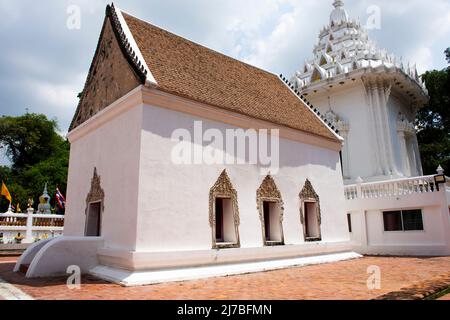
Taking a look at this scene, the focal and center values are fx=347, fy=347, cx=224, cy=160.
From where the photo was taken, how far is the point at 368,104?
1806 cm

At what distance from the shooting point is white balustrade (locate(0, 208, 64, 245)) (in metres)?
14.5

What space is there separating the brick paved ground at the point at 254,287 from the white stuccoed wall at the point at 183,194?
1094 mm

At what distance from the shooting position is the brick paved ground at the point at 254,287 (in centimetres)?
570

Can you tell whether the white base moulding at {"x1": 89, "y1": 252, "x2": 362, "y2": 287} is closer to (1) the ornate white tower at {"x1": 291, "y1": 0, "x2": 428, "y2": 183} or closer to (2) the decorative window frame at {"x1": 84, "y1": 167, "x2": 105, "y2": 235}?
(2) the decorative window frame at {"x1": 84, "y1": 167, "x2": 105, "y2": 235}

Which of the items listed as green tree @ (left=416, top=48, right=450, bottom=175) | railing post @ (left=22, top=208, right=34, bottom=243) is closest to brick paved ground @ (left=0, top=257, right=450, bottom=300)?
railing post @ (left=22, top=208, right=34, bottom=243)

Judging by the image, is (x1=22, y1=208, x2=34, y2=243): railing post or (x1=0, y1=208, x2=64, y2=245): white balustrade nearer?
(x1=0, y1=208, x2=64, y2=245): white balustrade

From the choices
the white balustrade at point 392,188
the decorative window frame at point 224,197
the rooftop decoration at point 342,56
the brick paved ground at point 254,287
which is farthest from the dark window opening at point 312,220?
the rooftop decoration at point 342,56

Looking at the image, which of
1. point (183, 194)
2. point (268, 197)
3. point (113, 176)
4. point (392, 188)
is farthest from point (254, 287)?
point (392, 188)

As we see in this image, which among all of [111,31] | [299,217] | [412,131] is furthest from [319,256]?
[412,131]

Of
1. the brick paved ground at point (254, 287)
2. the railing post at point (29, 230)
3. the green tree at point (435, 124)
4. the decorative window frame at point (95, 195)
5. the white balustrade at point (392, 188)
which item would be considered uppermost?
the green tree at point (435, 124)

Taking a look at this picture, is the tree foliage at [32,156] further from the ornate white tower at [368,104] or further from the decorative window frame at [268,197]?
the decorative window frame at [268,197]

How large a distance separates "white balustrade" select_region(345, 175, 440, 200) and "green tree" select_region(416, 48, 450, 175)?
1602 cm

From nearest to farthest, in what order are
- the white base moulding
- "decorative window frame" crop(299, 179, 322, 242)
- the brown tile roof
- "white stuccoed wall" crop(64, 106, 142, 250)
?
the white base moulding → "white stuccoed wall" crop(64, 106, 142, 250) → the brown tile roof → "decorative window frame" crop(299, 179, 322, 242)

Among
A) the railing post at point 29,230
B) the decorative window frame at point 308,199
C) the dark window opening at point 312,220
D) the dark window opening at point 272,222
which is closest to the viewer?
the dark window opening at point 272,222
